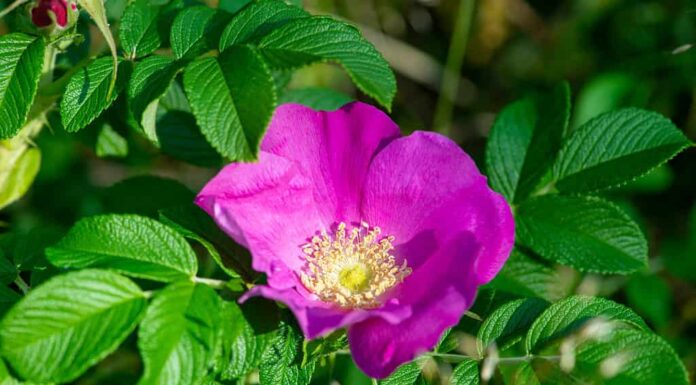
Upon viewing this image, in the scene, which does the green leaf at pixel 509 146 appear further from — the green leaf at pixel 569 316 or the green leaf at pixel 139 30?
the green leaf at pixel 139 30

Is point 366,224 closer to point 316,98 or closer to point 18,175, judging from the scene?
point 316,98

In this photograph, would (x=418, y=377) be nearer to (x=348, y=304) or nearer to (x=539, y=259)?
(x=348, y=304)

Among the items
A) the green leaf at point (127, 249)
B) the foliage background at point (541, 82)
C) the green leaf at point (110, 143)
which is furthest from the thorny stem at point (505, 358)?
the foliage background at point (541, 82)

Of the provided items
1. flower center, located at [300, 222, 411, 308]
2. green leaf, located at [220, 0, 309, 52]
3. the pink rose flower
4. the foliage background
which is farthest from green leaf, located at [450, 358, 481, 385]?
the foliage background

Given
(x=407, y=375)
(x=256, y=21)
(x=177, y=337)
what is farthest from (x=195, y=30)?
(x=407, y=375)

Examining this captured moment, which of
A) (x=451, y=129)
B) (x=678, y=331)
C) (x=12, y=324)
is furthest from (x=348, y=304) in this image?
(x=451, y=129)
